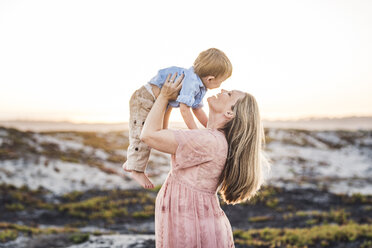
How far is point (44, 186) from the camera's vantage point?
2417cm

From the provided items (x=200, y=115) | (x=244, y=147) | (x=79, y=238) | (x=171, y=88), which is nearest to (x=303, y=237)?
(x=79, y=238)

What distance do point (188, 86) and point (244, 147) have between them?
0.92 meters

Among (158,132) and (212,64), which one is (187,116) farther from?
(212,64)

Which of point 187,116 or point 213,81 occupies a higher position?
point 213,81

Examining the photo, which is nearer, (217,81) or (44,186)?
(217,81)

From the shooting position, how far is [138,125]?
166 inches

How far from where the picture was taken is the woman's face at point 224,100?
3750 mm

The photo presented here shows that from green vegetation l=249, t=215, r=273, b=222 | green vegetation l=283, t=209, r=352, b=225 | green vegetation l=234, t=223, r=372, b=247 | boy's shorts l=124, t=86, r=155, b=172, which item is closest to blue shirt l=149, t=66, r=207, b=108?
boy's shorts l=124, t=86, r=155, b=172

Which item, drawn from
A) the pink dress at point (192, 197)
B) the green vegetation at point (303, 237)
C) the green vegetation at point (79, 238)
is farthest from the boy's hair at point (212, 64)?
the green vegetation at point (303, 237)

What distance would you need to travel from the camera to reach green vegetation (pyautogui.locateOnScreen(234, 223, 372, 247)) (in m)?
12.2

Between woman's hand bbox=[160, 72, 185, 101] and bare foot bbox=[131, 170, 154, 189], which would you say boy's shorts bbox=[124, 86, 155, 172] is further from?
woman's hand bbox=[160, 72, 185, 101]

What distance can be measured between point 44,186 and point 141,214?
9.51 metres

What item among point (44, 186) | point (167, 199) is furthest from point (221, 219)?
point (44, 186)

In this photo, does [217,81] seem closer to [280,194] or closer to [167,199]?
[167,199]
